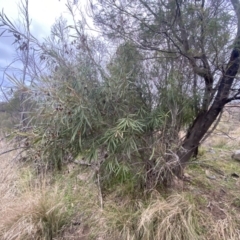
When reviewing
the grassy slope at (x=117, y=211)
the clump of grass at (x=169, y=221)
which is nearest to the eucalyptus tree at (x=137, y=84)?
the grassy slope at (x=117, y=211)

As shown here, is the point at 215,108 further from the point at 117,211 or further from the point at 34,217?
the point at 34,217

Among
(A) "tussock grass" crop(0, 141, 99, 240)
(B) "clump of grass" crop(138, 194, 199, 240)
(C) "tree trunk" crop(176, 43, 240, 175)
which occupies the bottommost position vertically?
(B) "clump of grass" crop(138, 194, 199, 240)

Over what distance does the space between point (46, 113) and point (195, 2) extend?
6.01 ft

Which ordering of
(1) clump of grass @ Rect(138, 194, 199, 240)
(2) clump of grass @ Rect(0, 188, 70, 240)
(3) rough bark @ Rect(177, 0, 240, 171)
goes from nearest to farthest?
(1) clump of grass @ Rect(138, 194, 199, 240), (2) clump of grass @ Rect(0, 188, 70, 240), (3) rough bark @ Rect(177, 0, 240, 171)

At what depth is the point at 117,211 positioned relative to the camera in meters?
2.31

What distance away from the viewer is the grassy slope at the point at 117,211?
2029 millimetres

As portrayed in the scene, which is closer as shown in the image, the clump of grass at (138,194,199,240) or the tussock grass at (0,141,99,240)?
the clump of grass at (138,194,199,240)

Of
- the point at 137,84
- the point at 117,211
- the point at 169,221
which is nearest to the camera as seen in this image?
the point at 169,221

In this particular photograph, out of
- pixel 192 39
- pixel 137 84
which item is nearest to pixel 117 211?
pixel 137 84

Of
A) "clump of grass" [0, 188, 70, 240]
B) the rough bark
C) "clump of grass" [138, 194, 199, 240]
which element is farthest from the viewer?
the rough bark

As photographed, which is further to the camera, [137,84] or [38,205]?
[137,84]

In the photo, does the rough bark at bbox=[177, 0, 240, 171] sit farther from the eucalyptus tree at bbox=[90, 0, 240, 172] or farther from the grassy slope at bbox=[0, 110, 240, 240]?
the grassy slope at bbox=[0, 110, 240, 240]

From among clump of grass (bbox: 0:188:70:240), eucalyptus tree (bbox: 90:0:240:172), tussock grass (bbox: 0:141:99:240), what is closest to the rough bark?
eucalyptus tree (bbox: 90:0:240:172)

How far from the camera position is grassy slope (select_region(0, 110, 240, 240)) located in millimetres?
2029
